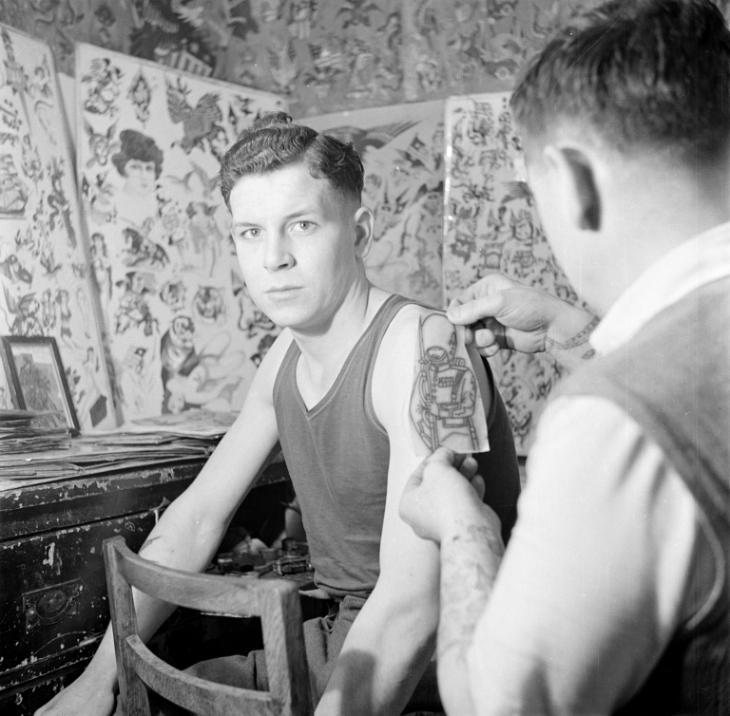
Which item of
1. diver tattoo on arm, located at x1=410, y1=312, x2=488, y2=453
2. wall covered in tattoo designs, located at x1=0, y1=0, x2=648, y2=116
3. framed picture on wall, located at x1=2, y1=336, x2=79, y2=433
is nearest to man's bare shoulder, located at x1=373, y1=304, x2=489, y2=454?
diver tattoo on arm, located at x1=410, y1=312, x2=488, y2=453

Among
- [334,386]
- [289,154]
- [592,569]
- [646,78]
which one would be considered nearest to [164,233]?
[289,154]

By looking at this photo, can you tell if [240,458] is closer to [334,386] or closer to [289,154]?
[334,386]

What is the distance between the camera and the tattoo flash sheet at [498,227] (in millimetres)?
2270

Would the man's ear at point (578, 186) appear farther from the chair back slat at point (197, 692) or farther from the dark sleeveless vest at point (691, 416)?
the chair back slat at point (197, 692)

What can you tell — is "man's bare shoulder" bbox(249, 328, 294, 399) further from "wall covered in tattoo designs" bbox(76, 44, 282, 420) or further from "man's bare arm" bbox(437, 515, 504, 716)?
"man's bare arm" bbox(437, 515, 504, 716)

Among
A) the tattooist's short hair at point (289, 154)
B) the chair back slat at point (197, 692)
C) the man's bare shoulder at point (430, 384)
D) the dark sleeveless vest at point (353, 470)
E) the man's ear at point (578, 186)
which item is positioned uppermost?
the tattooist's short hair at point (289, 154)

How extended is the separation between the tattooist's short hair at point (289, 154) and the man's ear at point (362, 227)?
48 millimetres

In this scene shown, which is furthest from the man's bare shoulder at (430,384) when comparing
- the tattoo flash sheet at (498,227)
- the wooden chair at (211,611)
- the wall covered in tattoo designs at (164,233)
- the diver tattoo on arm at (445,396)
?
the wall covered in tattoo designs at (164,233)

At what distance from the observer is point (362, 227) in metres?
1.51

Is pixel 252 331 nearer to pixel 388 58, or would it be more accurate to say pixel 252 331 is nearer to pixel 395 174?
pixel 395 174

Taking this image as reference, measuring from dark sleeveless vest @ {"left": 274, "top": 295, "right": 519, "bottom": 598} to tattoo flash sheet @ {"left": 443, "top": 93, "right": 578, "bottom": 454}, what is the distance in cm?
81

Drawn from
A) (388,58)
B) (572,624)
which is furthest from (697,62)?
(388,58)

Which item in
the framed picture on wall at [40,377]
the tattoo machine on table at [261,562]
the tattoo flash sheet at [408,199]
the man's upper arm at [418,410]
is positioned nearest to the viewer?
the man's upper arm at [418,410]

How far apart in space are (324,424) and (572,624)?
86 centimetres
